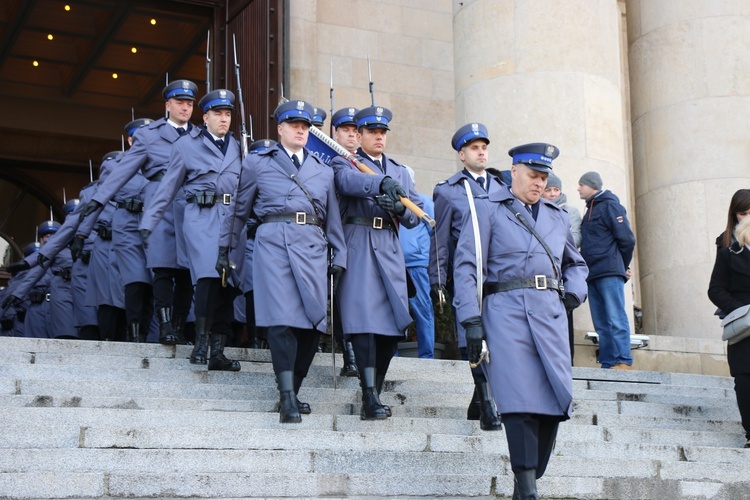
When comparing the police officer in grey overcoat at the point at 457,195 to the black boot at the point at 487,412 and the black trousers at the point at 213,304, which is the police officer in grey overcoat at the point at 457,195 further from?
the black trousers at the point at 213,304

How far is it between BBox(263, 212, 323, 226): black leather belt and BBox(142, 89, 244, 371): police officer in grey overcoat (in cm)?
69

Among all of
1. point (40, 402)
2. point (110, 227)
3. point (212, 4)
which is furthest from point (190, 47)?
point (40, 402)

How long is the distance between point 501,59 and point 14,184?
47.8 feet

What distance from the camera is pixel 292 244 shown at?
7.76m

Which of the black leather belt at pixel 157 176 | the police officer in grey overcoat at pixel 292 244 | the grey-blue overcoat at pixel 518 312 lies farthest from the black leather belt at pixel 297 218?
the black leather belt at pixel 157 176

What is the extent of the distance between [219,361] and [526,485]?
2.93 meters

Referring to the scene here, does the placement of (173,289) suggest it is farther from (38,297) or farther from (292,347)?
(38,297)

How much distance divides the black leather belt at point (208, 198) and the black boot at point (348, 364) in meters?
1.35

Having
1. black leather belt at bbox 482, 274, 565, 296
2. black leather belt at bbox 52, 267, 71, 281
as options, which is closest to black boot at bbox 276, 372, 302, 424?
black leather belt at bbox 482, 274, 565, 296

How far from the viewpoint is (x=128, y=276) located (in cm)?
1002

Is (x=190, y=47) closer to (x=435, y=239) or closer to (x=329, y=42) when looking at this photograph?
(x=329, y=42)

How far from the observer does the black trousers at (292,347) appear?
296 inches

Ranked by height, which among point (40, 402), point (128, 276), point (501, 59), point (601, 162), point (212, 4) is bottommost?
point (40, 402)

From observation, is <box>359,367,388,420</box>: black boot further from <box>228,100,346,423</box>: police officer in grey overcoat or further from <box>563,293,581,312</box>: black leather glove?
<box>563,293,581,312</box>: black leather glove
